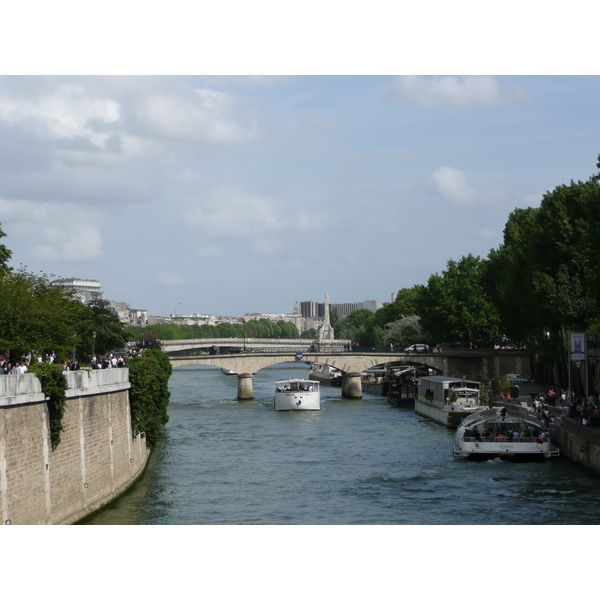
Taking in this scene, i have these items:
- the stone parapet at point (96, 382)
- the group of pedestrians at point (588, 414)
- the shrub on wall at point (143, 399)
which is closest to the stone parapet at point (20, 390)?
the stone parapet at point (96, 382)

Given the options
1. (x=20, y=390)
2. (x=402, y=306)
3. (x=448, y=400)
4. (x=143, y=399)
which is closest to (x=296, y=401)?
(x=448, y=400)

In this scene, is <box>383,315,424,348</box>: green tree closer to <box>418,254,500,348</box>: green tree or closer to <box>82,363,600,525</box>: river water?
<box>418,254,500,348</box>: green tree

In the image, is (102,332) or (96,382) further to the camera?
(102,332)

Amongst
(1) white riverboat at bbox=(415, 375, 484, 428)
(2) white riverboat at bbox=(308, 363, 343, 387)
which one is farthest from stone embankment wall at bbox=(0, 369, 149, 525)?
(2) white riverboat at bbox=(308, 363, 343, 387)

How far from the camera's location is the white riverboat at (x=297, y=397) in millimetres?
58781

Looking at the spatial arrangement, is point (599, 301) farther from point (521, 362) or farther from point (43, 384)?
point (521, 362)

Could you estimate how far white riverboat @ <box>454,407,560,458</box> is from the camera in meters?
32.9

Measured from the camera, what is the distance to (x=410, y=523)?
74.6ft

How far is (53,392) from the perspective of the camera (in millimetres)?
19828

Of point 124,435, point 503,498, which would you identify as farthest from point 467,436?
point 124,435

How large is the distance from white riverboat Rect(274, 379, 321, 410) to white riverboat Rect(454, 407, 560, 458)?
24917 millimetres

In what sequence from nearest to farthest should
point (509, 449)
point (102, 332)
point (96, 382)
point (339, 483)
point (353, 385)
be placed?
point (96, 382), point (339, 483), point (509, 449), point (102, 332), point (353, 385)

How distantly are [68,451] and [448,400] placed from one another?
105 ft

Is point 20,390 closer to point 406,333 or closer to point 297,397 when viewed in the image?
point 297,397
